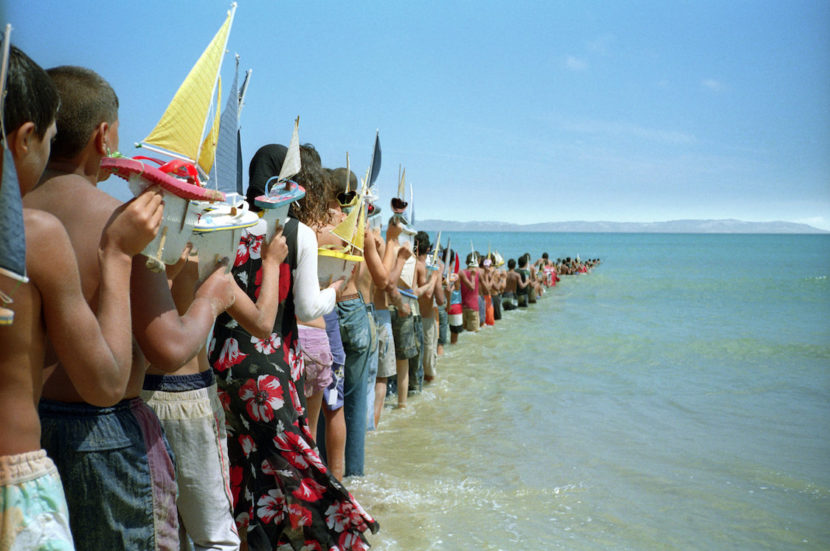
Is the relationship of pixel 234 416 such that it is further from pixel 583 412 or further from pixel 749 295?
pixel 749 295

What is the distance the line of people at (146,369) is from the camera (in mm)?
1520

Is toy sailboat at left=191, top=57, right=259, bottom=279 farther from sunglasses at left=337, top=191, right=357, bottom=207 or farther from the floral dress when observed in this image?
sunglasses at left=337, top=191, right=357, bottom=207

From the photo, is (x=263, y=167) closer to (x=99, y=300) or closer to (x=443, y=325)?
(x=99, y=300)

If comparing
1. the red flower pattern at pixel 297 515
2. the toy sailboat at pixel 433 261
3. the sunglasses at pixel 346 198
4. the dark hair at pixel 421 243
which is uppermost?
the sunglasses at pixel 346 198

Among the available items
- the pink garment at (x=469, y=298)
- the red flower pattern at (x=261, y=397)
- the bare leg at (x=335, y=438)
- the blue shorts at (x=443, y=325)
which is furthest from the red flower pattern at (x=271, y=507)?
the pink garment at (x=469, y=298)

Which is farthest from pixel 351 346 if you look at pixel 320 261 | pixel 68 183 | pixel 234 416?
pixel 68 183

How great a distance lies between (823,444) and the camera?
22.3 feet

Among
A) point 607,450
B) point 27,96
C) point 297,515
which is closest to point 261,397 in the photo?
point 297,515

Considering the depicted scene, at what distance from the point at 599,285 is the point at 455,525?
2771 cm

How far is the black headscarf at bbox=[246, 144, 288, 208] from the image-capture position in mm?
3154

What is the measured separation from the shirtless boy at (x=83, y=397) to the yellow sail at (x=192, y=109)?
0.13 metres

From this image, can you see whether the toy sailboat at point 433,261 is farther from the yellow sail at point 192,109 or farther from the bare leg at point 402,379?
the yellow sail at point 192,109

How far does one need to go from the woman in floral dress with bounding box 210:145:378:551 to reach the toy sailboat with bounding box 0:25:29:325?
166cm

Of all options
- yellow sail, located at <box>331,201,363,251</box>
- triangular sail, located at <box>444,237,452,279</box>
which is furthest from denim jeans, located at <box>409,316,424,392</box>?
yellow sail, located at <box>331,201,363,251</box>
